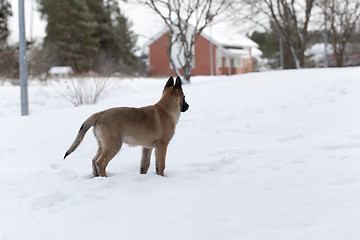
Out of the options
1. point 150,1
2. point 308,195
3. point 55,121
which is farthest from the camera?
point 150,1

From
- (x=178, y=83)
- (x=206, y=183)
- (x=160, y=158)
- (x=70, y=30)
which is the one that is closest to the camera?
(x=206, y=183)

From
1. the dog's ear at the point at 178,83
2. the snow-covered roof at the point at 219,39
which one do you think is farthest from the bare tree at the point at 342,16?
the dog's ear at the point at 178,83

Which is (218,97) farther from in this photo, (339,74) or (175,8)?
(175,8)

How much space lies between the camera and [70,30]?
47.1m

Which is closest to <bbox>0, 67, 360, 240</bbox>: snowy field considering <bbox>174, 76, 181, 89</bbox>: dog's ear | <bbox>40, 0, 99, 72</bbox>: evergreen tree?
<bbox>174, 76, 181, 89</bbox>: dog's ear

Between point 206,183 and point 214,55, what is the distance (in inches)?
1634

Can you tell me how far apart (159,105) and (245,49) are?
1943 inches

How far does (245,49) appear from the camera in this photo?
52875mm

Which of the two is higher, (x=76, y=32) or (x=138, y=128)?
(x=76, y=32)

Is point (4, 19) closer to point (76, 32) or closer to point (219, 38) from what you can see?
point (76, 32)

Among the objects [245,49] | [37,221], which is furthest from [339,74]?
[245,49]

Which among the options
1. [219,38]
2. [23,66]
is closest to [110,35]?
[219,38]

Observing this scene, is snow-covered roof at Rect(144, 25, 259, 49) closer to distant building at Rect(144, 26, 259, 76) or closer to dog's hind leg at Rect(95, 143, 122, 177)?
distant building at Rect(144, 26, 259, 76)

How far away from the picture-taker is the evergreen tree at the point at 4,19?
3152cm
